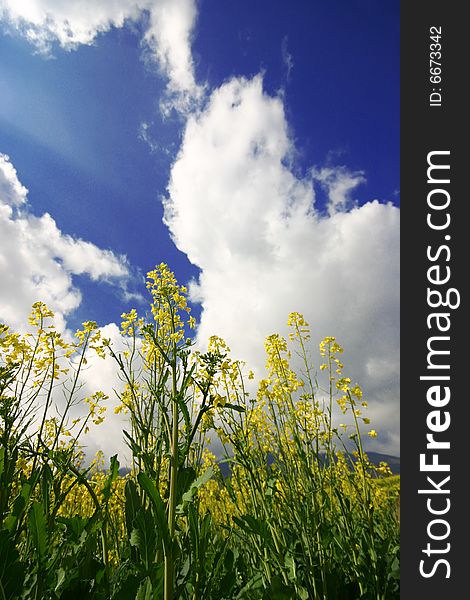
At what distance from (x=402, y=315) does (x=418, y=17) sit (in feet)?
4.58

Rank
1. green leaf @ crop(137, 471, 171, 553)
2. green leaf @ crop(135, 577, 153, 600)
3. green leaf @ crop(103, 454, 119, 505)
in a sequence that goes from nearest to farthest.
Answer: green leaf @ crop(137, 471, 171, 553) < green leaf @ crop(135, 577, 153, 600) < green leaf @ crop(103, 454, 119, 505)

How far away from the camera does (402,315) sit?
174cm

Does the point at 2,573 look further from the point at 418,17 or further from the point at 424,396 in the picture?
the point at 418,17

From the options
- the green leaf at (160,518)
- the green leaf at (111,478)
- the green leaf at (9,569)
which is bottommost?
the green leaf at (9,569)

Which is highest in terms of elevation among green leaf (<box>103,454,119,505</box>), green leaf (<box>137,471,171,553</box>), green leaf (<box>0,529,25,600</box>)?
green leaf (<box>103,454,119,505</box>)

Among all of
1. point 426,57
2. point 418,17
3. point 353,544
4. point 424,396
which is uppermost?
point 418,17

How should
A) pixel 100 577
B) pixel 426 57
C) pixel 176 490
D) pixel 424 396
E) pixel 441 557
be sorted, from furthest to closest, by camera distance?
pixel 426 57 < pixel 424 396 < pixel 441 557 < pixel 100 577 < pixel 176 490

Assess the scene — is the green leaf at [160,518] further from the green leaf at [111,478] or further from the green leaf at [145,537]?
the green leaf at [111,478]

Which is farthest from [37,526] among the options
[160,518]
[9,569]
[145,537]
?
[160,518]

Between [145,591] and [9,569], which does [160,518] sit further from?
[9,569]

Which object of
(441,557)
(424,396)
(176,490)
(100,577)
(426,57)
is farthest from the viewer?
(426,57)

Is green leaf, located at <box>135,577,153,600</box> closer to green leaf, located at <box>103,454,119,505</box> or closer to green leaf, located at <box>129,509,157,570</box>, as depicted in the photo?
green leaf, located at <box>129,509,157,570</box>

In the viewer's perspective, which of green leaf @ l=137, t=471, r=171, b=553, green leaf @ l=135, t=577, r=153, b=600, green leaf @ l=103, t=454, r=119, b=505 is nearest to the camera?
green leaf @ l=137, t=471, r=171, b=553

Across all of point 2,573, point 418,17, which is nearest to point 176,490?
point 2,573
